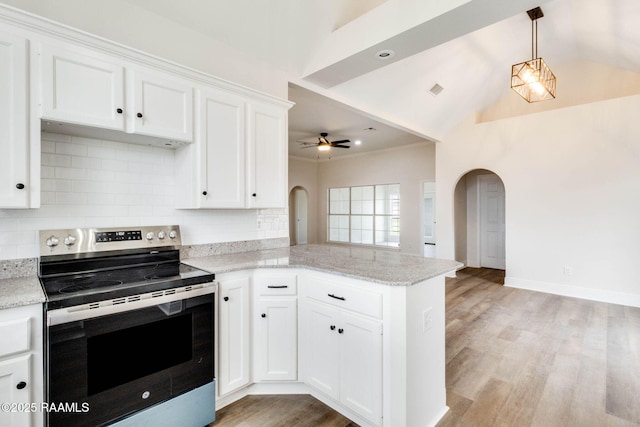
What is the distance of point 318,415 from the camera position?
198 centimetres

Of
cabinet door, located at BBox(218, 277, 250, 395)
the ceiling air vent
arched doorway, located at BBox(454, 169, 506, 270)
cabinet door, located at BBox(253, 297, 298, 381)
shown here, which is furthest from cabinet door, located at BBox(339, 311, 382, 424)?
arched doorway, located at BBox(454, 169, 506, 270)

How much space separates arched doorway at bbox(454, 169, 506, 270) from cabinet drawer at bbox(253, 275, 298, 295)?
208 inches

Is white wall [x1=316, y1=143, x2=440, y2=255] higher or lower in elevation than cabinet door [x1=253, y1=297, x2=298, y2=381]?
higher

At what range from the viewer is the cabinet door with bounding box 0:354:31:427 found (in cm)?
127

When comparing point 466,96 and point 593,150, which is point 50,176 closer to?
point 466,96

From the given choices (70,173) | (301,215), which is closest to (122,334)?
(70,173)

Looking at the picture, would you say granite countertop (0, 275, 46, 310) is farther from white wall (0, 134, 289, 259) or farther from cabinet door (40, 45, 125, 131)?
cabinet door (40, 45, 125, 131)

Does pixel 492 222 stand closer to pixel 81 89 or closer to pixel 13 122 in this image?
pixel 81 89

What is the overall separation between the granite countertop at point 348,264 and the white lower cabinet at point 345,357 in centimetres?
25

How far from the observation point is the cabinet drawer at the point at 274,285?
2131 mm

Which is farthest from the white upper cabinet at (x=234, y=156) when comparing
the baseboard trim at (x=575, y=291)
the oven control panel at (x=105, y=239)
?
the baseboard trim at (x=575, y=291)

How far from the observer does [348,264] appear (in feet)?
6.88

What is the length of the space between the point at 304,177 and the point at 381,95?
5236 millimetres

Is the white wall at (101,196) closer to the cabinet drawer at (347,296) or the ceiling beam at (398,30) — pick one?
the cabinet drawer at (347,296)
